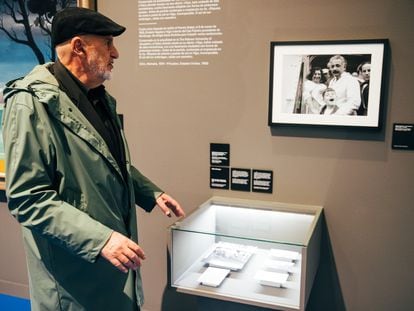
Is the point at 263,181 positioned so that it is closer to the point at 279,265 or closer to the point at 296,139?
the point at 296,139

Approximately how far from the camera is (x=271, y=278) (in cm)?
192

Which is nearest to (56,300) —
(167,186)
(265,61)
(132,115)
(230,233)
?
(230,233)

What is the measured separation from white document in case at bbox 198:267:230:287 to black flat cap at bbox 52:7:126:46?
110cm

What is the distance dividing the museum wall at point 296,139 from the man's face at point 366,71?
0.32 ft

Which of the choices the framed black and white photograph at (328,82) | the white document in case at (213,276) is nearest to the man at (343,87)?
the framed black and white photograph at (328,82)

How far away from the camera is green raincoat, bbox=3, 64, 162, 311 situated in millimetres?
1438

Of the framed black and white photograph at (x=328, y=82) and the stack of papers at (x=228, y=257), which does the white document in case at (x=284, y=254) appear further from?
the framed black and white photograph at (x=328, y=82)

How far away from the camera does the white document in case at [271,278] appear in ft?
6.20

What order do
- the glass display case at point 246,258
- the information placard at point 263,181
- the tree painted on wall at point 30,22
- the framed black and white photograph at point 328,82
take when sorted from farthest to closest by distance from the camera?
the tree painted on wall at point 30,22
the information placard at point 263,181
the framed black and white photograph at point 328,82
the glass display case at point 246,258

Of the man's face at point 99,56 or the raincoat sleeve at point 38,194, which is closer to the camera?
the raincoat sleeve at point 38,194

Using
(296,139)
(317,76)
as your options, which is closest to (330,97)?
(317,76)

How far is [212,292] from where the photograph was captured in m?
1.85

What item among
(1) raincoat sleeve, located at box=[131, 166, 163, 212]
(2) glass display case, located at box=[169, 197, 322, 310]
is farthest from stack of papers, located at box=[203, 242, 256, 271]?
(1) raincoat sleeve, located at box=[131, 166, 163, 212]

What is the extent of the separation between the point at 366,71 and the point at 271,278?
1.04 m
